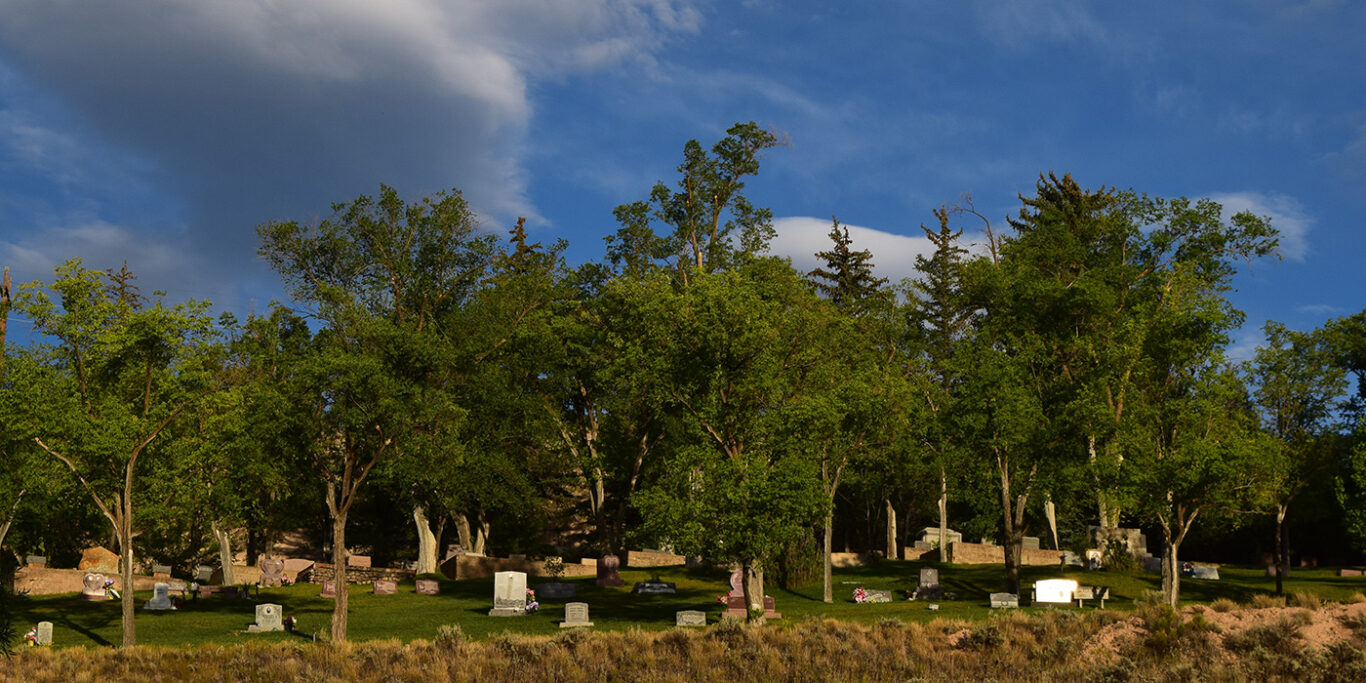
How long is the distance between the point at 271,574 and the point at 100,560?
32.5 ft

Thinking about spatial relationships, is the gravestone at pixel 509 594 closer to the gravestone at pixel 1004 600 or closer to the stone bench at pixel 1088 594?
the gravestone at pixel 1004 600

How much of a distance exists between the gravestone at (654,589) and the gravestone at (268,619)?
15985 millimetres

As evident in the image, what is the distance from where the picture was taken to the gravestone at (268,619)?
34594 mm

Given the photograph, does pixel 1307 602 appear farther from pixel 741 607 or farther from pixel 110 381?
pixel 110 381

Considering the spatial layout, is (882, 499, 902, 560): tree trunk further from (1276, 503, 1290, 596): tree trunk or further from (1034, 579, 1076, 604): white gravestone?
(1034, 579, 1076, 604): white gravestone

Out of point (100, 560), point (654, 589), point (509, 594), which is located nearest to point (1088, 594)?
point (654, 589)

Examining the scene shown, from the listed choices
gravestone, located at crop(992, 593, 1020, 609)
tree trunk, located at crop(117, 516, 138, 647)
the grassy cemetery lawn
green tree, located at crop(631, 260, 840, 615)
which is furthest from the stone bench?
tree trunk, located at crop(117, 516, 138, 647)

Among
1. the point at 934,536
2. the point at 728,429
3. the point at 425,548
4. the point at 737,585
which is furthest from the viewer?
the point at 934,536

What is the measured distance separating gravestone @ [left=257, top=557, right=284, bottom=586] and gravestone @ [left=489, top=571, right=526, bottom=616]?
19754 mm

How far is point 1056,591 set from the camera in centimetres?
3672

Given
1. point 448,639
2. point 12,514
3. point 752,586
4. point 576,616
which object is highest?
point 12,514

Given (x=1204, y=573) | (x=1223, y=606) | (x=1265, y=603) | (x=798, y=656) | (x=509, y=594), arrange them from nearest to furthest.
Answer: (x=798, y=656)
(x=1265, y=603)
(x=1223, y=606)
(x=509, y=594)
(x=1204, y=573)

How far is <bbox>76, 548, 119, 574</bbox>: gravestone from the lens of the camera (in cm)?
5556

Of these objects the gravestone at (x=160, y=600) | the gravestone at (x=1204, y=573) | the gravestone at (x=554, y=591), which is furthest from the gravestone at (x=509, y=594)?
the gravestone at (x=1204, y=573)
